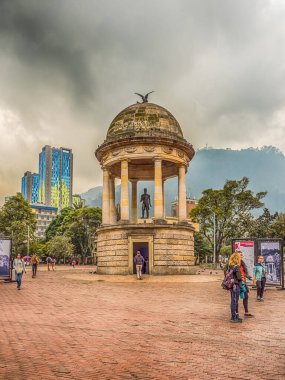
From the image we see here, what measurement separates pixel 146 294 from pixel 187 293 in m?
1.73

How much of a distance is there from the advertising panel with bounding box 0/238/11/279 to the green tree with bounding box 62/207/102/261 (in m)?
46.8

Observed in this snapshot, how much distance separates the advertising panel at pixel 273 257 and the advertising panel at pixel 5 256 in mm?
13649

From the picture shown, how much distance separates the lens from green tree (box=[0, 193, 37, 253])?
60.7 m

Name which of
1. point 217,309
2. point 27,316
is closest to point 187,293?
point 217,309

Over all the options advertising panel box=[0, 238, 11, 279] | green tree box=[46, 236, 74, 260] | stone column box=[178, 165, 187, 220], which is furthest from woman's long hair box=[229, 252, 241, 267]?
green tree box=[46, 236, 74, 260]

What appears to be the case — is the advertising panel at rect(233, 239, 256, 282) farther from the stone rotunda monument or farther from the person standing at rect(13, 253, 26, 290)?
the person standing at rect(13, 253, 26, 290)

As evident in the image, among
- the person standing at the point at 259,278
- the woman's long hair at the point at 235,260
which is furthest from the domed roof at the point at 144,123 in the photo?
the woman's long hair at the point at 235,260

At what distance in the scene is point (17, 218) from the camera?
62.6 meters

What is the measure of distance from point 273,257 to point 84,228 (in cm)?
5590

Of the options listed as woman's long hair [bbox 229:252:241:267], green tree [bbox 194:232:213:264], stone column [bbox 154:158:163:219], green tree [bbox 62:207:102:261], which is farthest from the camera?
green tree [bbox 194:232:213:264]

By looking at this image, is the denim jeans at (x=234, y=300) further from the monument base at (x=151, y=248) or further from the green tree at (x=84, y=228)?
the green tree at (x=84, y=228)

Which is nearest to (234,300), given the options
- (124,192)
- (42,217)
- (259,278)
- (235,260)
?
(235,260)

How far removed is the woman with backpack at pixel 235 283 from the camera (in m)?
10.1

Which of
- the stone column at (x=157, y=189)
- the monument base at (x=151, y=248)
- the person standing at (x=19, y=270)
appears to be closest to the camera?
the person standing at (x=19, y=270)
